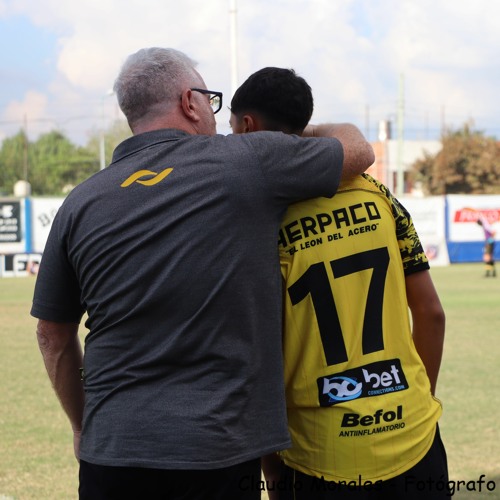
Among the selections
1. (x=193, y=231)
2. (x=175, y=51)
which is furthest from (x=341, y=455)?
(x=175, y=51)

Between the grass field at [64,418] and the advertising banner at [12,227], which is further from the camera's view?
the advertising banner at [12,227]

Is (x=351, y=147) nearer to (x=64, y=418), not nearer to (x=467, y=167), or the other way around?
(x=64, y=418)

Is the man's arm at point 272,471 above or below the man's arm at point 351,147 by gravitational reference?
below

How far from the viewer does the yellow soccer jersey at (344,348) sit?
2.68 m

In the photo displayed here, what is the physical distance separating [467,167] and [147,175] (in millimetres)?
61475

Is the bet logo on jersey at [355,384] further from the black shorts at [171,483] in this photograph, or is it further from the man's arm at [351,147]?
the man's arm at [351,147]

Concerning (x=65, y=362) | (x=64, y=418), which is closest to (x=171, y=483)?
(x=65, y=362)

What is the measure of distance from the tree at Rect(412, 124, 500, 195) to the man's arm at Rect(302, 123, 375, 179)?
59995 mm

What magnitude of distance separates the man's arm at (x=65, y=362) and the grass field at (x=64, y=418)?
2.93 meters

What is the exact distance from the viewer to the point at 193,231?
7.91ft

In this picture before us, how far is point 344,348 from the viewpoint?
2680 mm

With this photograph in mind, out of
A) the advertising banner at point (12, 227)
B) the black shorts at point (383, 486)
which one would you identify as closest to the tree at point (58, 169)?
the advertising banner at point (12, 227)

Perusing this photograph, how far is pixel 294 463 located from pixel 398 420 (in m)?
0.37

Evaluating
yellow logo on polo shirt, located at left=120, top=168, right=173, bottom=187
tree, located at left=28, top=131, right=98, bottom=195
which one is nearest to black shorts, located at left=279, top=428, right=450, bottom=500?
yellow logo on polo shirt, located at left=120, top=168, right=173, bottom=187
